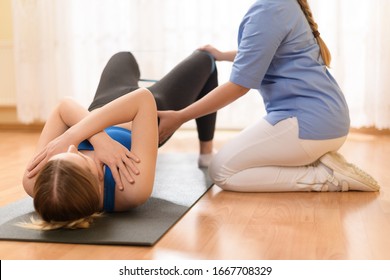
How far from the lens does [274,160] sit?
2254mm

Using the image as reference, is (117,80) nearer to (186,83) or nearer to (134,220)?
(186,83)

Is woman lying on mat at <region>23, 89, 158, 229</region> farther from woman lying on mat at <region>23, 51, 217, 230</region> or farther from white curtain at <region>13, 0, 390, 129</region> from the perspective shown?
white curtain at <region>13, 0, 390, 129</region>

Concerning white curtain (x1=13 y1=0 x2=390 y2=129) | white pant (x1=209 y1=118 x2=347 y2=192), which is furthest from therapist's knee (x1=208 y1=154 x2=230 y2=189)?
white curtain (x1=13 y1=0 x2=390 y2=129)

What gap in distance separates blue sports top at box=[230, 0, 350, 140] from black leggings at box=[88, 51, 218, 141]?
0.80ft

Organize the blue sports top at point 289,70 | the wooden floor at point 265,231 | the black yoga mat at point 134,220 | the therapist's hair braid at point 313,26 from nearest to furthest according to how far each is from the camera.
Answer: the wooden floor at point 265,231
the black yoga mat at point 134,220
the blue sports top at point 289,70
the therapist's hair braid at point 313,26

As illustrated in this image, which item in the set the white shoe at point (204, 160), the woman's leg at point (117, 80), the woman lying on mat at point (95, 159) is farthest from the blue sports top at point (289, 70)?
the white shoe at point (204, 160)

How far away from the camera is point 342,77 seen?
3.80m

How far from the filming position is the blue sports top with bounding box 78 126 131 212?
183 centimetres

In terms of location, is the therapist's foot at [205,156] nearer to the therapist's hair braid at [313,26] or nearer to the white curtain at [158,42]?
the therapist's hair braid at [313,26]

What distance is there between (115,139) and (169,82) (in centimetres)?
45

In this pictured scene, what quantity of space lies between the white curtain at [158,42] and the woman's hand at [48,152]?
2.15 m

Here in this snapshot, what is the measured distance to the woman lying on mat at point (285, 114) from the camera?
85.6 inches

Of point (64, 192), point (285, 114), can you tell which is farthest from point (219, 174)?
point (64, 192)
